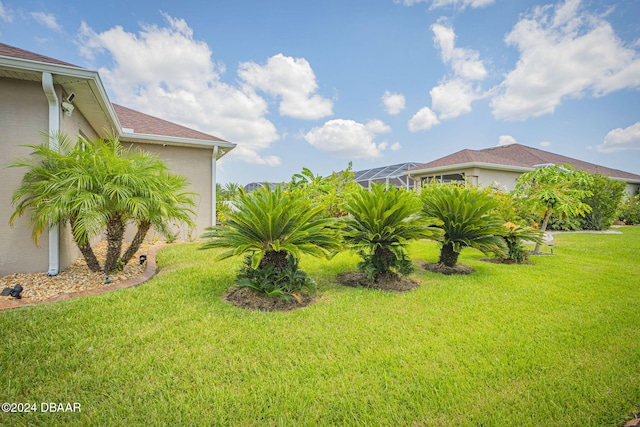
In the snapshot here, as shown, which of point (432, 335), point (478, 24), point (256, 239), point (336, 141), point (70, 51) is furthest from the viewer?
point (336, 141)

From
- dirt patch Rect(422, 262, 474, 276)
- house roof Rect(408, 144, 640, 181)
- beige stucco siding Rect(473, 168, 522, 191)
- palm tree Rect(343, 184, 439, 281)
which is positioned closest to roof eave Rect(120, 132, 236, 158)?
palm tree Rect(343, 184, 439, 281)

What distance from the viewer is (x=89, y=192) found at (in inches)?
171

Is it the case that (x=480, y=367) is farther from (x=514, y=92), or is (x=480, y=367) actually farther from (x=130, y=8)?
(x=514, y=92)

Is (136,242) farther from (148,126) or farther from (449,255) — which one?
(449,255)

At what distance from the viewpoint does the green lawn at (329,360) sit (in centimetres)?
198

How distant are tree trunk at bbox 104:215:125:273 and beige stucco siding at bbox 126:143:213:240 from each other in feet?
13.1

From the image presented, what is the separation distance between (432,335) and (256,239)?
2.44 metres

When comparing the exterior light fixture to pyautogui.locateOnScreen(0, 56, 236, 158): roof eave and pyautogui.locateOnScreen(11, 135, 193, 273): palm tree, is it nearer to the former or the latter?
pyautogui.locateOnScreen(11, 135, 193, 273): palm tree

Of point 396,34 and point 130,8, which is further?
point 396,34

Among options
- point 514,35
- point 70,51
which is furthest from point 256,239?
point 514,35

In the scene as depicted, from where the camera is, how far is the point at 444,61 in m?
10.9

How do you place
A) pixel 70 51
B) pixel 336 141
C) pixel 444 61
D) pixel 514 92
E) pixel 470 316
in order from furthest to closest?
pixel 336 141 < pixel 514 92 < pixel 444 61 < pixel 70 51 < pixel 470 316

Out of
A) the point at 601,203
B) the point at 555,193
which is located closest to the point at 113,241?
the point at 555,193

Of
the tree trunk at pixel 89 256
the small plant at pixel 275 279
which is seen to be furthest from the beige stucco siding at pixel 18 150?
the small plant at pixel 275 279
